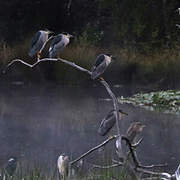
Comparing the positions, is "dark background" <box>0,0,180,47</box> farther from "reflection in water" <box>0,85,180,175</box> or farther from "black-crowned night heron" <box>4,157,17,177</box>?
"black-crowned night heron" <box>4,157,17,177</box>

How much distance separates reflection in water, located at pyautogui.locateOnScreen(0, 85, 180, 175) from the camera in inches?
307

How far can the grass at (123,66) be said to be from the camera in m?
14.3

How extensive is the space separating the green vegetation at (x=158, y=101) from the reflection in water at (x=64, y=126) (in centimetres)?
37

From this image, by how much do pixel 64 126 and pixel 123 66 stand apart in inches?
215

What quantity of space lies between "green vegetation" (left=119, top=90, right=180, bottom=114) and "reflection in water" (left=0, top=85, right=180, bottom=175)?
369 millimetres

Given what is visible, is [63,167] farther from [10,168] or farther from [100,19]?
[100,19]

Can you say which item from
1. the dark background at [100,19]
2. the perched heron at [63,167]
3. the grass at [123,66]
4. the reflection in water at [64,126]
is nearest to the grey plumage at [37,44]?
the reflection in water at [64,126]

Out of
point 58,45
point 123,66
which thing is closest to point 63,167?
point 58,45

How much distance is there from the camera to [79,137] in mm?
8750

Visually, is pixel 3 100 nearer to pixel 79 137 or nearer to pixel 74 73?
pixel 74 73

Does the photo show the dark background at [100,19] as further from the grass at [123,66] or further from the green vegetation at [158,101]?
the green vegetation at [158,101]

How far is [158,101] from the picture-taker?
1199 centimetres

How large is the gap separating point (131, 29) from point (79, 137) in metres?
8.01

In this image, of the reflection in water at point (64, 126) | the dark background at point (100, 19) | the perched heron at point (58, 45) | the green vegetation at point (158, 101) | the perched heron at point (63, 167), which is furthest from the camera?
the dark background at point (100, 19)
